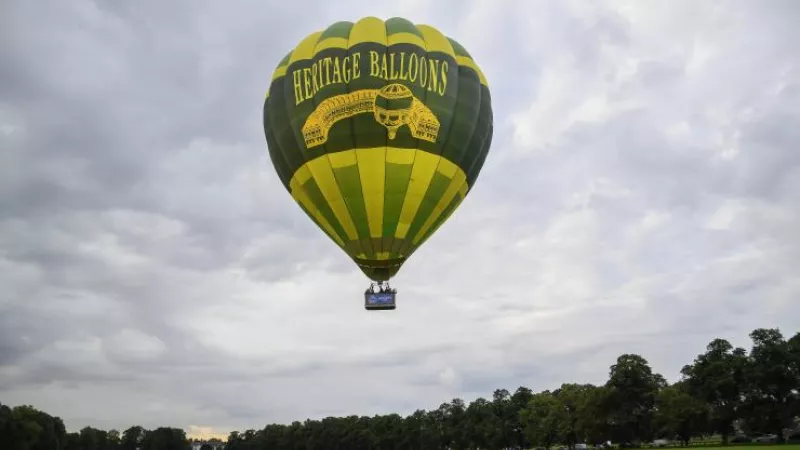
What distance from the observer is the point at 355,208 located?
27.1 metres

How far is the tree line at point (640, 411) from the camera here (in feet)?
207

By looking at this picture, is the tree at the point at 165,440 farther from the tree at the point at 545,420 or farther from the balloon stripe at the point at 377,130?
the balloon stripe at the point at 377,130

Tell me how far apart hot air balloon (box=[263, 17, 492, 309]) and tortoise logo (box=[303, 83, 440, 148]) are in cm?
4

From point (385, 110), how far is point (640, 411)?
5897 cm

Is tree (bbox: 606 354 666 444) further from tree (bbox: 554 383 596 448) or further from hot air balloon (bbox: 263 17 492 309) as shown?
hot air balloon (bbox: 263 17 492 309)

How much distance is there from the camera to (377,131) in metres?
26.3

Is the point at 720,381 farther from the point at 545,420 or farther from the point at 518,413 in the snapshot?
the point at 518,413

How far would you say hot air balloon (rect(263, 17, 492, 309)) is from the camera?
2641 centimetres

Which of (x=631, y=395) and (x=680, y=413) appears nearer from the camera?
(x=680, y=413)

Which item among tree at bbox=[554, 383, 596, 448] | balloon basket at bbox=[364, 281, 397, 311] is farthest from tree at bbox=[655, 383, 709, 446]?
balloon basket at bbox=[364, 281, 397, 311]

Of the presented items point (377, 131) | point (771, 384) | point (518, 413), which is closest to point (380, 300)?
point (377, 131)

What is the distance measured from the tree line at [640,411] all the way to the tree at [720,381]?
97mm

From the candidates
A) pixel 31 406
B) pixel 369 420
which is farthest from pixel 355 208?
pixel 369 420

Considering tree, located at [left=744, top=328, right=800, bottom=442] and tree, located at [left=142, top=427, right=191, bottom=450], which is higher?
tree, located at [left=744, top=328, right=800, bottom=442]
